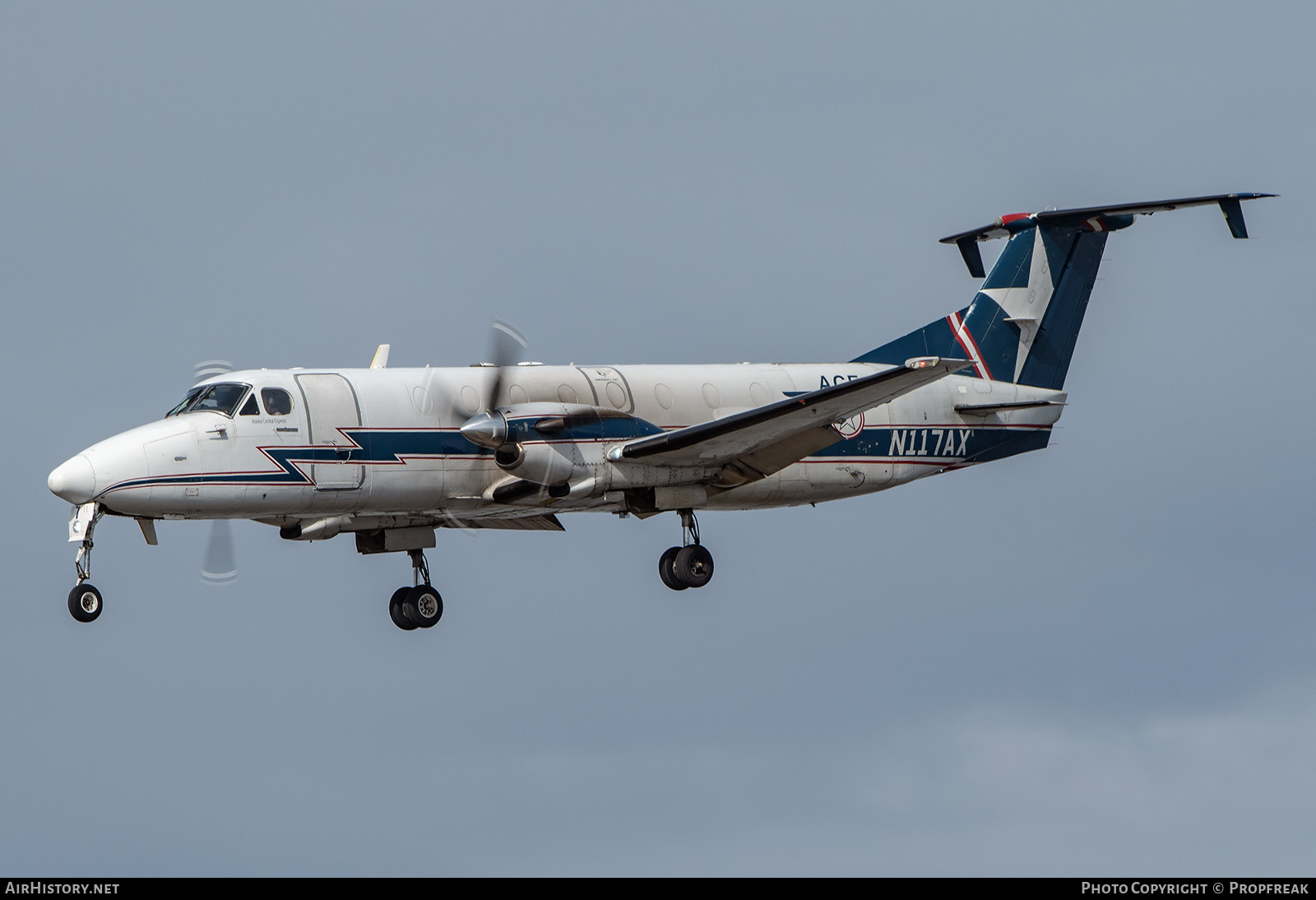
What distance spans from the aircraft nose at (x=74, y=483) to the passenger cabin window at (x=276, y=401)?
2757mm

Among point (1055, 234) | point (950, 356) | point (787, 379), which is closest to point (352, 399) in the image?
point (787, 379)

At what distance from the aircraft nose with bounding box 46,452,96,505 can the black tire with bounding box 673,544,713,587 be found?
957 cm

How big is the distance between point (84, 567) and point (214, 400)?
129 inches

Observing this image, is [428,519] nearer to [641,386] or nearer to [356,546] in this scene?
[356,546]

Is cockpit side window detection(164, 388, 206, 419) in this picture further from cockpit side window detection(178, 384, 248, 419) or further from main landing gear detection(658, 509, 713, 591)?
main landing gear detection(658, 509, 713, 591)

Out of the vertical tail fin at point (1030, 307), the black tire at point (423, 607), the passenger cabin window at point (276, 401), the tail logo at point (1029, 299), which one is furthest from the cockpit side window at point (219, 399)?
the tail logo at point (1029, 299)

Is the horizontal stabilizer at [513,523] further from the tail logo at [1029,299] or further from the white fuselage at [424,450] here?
the tail logo at [1029,299]

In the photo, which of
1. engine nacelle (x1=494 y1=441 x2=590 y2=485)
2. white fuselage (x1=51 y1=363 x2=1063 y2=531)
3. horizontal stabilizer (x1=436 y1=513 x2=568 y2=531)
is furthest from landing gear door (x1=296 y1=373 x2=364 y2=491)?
horizontal stabilizer (x1=436 y1=513 x2=568 y2=531)

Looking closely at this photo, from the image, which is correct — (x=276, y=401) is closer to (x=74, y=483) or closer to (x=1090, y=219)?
(x=74, y=483)

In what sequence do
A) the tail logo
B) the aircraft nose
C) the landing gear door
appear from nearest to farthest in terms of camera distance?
the aircraft nose
the landing gear door
the tail logo

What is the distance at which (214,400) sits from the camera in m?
25.8

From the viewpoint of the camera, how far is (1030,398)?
31953 millimetres

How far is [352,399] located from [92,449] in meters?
3.91

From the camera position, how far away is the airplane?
25.4 meters
